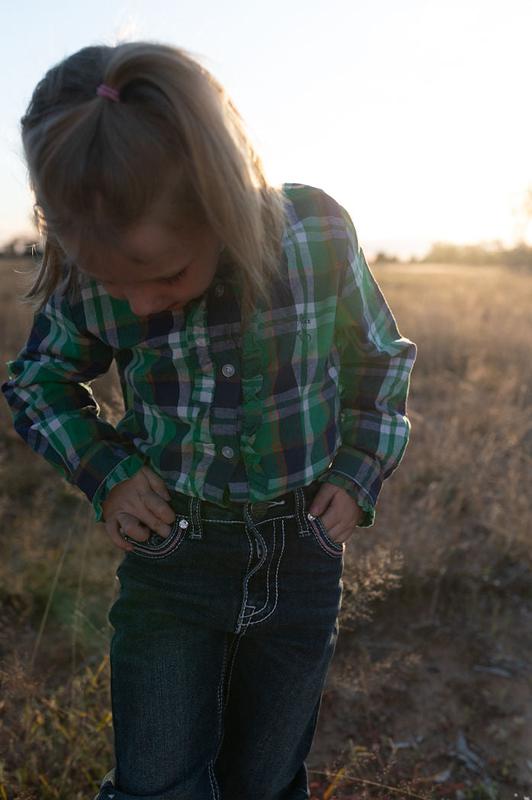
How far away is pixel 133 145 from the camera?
3.35 ft

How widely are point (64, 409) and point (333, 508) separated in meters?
0.55

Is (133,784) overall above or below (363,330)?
below

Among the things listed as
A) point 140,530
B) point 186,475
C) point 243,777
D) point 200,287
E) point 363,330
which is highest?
point 200,287

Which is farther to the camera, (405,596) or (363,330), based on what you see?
(405,596)

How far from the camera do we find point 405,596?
2.61 metres

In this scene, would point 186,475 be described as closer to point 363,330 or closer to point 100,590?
point 363,330

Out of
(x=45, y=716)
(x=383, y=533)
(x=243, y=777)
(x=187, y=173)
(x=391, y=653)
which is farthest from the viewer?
(x=383, y=533)

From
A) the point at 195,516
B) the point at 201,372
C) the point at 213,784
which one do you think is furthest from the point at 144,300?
the point at 213,784

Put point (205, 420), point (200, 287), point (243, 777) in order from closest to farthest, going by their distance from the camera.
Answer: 1. point (200, 287)
2. point (205, 420)
3. point (243, 777)

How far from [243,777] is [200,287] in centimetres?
98

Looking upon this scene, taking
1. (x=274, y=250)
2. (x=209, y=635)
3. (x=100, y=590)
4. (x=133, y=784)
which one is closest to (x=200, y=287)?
(x=274, y=250)

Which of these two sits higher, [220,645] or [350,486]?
[350,486]

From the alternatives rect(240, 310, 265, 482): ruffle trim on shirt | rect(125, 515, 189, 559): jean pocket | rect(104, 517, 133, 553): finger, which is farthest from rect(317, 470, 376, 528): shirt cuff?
rect(104, 517, 133, 553): finger

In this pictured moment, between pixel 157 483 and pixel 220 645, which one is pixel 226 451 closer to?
pixel 157 483
